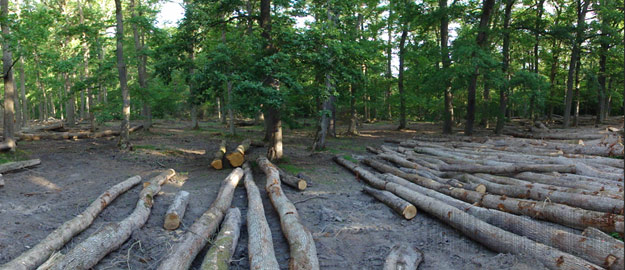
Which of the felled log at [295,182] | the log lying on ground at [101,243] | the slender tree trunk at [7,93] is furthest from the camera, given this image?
the slender tree trunk at [7,93]

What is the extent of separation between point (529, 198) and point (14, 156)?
50.3 feet

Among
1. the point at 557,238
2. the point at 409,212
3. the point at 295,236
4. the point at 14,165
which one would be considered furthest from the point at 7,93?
the point at 557,238

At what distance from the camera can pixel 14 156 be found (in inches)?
447

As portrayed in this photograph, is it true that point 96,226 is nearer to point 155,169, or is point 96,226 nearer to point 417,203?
point 155,169

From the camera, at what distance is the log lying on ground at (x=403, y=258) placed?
14.5 ft

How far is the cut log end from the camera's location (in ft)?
20.9

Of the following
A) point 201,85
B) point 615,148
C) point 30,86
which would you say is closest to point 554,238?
point 615,148

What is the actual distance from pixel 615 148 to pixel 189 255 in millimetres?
12235

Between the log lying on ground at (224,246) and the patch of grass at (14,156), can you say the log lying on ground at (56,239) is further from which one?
the patch of grass at (14,156)

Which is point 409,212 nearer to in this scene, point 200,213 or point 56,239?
point 200,213

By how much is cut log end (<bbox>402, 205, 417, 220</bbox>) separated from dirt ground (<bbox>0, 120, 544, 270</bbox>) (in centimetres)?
11

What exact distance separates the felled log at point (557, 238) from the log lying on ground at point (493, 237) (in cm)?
30

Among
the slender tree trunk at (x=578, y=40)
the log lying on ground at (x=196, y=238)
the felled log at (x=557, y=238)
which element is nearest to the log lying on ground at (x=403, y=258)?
the felled log at (x=557, y=238)

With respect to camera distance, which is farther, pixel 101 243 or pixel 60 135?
pixel 60 135
